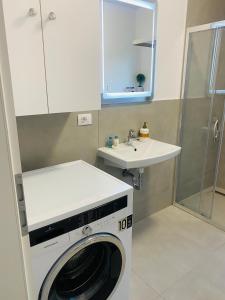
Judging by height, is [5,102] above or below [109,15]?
below

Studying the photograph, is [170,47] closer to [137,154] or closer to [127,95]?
[127,95]

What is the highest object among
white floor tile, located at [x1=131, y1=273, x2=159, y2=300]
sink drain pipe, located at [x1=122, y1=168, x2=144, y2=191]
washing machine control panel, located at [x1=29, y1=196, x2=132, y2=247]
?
washing machine control panel, located at [x1=29, y1=196, x2=132, y2=247]

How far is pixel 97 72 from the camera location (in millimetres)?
1398

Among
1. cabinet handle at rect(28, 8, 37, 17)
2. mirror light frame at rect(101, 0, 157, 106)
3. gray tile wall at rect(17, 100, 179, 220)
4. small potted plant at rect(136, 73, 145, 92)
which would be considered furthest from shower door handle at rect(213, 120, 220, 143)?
cabinet handle at rect(28, 8, 37, 17)

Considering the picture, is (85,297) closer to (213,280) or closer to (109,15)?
(213,280)

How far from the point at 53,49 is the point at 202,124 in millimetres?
1811

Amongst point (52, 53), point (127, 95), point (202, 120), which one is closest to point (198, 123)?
point (202, 120)

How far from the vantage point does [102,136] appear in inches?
73.5

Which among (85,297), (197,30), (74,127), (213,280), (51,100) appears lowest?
(213,280)

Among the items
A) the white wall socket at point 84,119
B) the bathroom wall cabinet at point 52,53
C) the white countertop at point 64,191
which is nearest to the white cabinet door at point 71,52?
the bathroom wall cabinet at point 52,53

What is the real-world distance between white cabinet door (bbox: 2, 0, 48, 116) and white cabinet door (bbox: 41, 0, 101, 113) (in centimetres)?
4

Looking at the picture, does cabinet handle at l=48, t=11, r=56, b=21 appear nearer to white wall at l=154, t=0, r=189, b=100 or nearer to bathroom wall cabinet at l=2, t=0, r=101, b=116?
bathroom wall cabinet at l=2, t=0, r=101, b=116

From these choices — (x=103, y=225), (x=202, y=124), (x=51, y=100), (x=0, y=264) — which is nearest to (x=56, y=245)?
(x=103, y=225)

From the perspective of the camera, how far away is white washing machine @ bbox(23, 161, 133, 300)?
1008 mm
